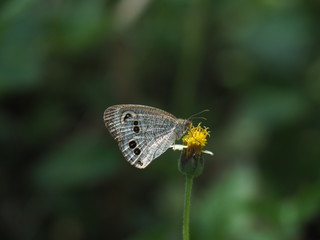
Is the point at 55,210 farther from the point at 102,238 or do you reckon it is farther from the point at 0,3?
the point at 0,3

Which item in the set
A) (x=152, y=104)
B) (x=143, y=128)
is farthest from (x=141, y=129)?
(x=152, y=104)

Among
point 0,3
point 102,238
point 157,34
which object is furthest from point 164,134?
point 157,34

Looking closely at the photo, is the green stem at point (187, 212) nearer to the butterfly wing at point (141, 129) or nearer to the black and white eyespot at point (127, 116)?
the butterfly wing at point (141, 129)

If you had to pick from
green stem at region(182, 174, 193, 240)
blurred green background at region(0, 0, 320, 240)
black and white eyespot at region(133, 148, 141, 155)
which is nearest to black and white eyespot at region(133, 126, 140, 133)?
black and white eyespot at region(133, 148, 141, 155)

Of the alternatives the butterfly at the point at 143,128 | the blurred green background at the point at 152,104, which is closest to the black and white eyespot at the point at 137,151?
the butterfly at the point at 143,128

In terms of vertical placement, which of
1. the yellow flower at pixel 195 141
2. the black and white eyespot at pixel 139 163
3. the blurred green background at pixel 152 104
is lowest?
the black and white eyespot at pixel 139 163

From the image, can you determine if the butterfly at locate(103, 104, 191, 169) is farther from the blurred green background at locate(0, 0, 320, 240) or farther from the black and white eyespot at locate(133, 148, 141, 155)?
the blurred green background at locate(0, 0, 320, 240)
